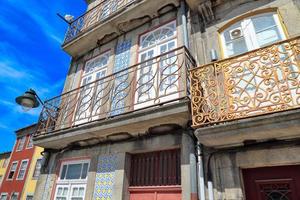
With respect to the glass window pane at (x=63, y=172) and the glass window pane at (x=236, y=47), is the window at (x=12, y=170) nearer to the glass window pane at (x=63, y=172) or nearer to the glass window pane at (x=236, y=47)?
the glass window pane at (x=63, y=172)

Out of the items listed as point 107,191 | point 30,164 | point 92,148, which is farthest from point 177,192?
point 30,164

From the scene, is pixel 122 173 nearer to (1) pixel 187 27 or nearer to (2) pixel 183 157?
(2) pixel 183 157

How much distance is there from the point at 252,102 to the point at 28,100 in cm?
592

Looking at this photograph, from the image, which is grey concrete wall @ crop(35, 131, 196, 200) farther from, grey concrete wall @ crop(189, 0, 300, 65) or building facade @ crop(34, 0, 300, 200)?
grey concrete wall @ crop(189, 0, 300, 65)

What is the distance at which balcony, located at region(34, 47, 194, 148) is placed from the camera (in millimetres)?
4438

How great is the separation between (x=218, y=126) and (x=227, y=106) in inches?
25.9

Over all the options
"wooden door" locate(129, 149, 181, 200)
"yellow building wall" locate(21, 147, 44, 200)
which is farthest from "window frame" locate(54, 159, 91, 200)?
"yellow building wall" locate(21, 147, 44, 200)

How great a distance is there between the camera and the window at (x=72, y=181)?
5816 mm

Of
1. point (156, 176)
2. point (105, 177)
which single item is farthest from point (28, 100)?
point (156, 176)

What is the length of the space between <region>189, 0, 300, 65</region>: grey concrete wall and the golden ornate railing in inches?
37.8

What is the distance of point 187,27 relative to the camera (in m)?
5.84

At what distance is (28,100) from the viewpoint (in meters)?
6.36

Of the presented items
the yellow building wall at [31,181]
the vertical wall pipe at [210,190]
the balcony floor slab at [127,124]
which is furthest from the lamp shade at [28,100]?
the yellow building wall at [31,181]

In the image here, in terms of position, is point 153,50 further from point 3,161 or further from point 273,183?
point 3,161
